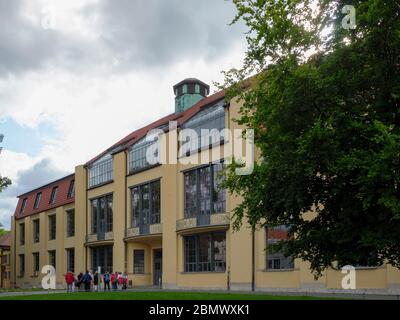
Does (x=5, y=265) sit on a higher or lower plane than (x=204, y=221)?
lower

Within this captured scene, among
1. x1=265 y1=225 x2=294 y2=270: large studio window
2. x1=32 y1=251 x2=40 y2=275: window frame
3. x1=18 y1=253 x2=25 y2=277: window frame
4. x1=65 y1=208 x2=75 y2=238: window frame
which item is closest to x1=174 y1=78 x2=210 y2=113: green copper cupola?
x1=65 y1=208 x2=75 y2=238: window frame

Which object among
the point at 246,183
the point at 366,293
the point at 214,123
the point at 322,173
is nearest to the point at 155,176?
the point at 214,123

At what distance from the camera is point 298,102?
48.0ft

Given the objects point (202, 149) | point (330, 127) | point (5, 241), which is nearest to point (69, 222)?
point (5, 241)

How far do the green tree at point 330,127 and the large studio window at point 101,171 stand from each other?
30865mm

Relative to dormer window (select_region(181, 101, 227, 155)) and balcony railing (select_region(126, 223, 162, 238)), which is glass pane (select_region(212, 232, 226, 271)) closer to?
dormer window (select_region(181, 101, 227, 155))

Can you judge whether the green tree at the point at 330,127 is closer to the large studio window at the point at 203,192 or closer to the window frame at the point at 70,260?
the large studio window at the point at 203,192

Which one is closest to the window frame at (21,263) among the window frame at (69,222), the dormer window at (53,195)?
the dormer window at (53,195)

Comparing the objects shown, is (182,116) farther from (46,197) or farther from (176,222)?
(46,197)

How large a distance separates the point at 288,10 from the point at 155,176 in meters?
24.5

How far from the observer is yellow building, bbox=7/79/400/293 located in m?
30.6

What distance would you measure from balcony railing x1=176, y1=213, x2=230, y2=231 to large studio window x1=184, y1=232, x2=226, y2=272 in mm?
856

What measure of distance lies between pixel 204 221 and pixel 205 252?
2.08 m

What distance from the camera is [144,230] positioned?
133 feet
